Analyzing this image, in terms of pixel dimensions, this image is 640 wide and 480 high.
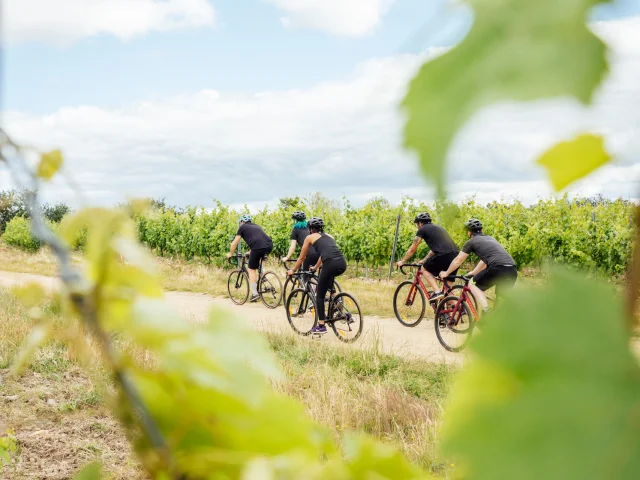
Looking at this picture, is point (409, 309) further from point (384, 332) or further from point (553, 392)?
point (553, 392)

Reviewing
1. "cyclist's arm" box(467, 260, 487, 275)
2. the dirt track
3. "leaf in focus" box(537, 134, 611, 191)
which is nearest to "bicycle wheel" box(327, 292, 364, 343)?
the dirt track

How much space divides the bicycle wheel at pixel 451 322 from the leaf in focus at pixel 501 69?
24.3ft

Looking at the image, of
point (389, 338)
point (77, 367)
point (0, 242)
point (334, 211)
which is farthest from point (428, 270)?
point (0, 242)

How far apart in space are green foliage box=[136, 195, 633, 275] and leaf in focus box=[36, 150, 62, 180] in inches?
361

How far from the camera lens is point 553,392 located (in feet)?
0.64

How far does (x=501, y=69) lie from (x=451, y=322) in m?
7.72

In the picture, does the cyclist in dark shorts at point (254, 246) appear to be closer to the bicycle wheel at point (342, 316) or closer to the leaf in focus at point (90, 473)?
the bicycle wheel at point (342, 316)

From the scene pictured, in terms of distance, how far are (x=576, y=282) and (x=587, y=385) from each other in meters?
0.04

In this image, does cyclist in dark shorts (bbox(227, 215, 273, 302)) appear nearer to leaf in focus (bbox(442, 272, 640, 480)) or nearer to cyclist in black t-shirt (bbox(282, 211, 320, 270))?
cyclist in black t-shirt (bbox(282, 211, 320, 270))

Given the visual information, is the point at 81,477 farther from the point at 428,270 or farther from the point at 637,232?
the point at 428,270

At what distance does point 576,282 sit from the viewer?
0.68 ft

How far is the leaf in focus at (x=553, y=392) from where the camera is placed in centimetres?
19

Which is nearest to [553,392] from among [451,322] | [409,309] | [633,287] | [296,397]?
[633,287]

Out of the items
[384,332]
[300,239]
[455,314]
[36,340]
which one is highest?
[36,340]
